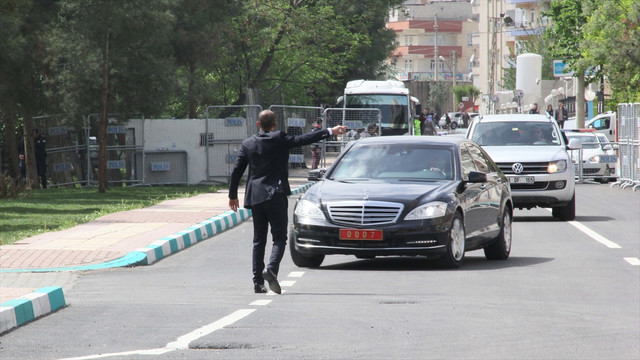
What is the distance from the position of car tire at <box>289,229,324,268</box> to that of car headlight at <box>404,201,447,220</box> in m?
1.42

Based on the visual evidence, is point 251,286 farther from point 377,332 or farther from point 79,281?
point 377,332

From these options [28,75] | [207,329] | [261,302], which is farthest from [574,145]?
[28,75]

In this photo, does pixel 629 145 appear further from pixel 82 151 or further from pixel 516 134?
pixel 82 151

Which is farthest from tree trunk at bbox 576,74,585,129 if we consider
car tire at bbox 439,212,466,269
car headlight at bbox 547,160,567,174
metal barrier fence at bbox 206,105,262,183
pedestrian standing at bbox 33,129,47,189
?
car tire at bbox 439,212,466,269

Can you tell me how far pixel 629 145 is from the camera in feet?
110

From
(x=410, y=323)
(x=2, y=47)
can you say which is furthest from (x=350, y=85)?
(x=410, y=323)

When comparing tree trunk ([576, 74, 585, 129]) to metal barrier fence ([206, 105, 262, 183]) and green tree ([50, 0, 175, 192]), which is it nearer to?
metal barrier fence ([206, 105, 262, 183])

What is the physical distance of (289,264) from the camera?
15.1 m

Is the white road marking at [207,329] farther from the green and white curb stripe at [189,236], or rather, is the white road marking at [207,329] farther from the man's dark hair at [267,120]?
the green and white curb stripe at [189,236]

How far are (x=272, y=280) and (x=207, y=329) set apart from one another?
2410mm

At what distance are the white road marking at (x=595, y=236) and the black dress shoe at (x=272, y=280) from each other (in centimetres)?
679

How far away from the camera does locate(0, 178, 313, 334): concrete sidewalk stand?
1080 centimetres

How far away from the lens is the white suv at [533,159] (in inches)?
851

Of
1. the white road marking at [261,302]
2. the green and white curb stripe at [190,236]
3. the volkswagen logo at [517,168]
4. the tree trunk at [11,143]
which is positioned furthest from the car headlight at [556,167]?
Result: the tree trunk at [11,143]
